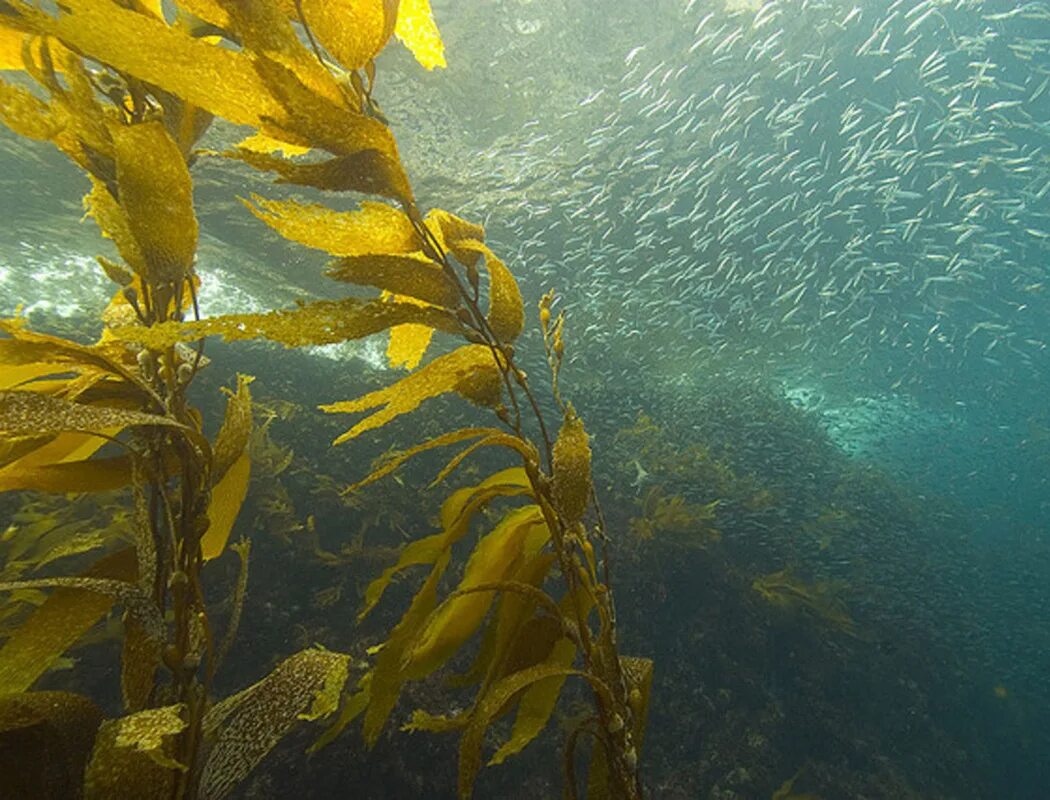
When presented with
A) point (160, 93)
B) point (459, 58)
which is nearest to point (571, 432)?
point (160, 93)

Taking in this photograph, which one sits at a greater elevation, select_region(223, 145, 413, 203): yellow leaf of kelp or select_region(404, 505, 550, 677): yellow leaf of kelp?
select_region(223, 145, 413, 203): yellow leaf of kelp

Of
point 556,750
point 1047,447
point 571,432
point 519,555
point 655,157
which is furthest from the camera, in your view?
point 1047,447

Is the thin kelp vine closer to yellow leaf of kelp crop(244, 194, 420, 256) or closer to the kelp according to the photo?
yellow leaf of kelp crop(244, 194, 420, 256)

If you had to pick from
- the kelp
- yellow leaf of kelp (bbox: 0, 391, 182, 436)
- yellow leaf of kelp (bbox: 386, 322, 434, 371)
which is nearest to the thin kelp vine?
yellow leaf of kelp (bbox: 0, 391, 182, 436)

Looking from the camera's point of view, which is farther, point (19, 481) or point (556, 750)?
point (556, 750)

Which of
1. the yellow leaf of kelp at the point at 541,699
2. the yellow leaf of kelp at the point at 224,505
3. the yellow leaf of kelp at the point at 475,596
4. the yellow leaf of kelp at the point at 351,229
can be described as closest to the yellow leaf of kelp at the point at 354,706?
the yellow leaf of kelp at the point at 475,596

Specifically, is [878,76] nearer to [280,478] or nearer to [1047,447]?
[280,478]

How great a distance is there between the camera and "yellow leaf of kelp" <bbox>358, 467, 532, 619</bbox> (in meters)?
1.12

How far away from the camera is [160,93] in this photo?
1.02 meters

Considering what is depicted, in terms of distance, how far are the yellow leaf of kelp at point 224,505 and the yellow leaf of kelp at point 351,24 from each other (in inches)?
30.8

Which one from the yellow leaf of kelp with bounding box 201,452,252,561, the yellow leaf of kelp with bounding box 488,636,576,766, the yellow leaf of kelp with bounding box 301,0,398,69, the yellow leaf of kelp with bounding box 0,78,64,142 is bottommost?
the yellow leaf of kelp with bounding box 488,636,576,766

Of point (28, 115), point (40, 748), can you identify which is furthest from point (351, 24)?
point (40, 748)

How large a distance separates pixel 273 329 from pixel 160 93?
618 millimetres

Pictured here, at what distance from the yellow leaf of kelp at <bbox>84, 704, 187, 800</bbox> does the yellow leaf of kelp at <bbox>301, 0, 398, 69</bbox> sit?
1068 mm
